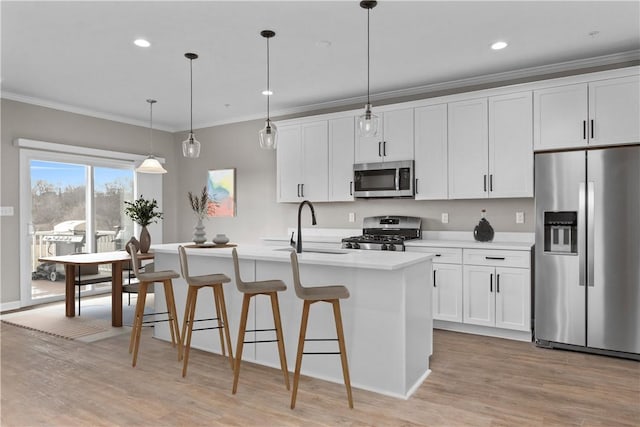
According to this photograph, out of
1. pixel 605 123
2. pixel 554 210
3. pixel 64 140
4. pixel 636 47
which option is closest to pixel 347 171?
pixel 554 210

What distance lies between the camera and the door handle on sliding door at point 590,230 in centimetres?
350

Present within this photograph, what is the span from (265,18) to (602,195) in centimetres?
302

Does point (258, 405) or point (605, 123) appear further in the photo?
point (605, 123)

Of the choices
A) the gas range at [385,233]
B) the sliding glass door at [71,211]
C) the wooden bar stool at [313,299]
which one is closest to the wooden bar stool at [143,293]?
the wooden bar stool at [313,299]

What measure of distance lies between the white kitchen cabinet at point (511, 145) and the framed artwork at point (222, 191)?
12.2 ft

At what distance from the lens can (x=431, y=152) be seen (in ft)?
14.9

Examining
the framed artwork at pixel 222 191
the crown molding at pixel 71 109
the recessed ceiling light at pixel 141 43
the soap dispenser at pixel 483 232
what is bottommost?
the soap dispenser at pixel 483 232

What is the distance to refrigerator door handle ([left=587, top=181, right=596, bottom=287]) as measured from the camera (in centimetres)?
350

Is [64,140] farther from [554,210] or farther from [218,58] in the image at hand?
[554,210]

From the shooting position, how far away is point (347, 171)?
5.08m

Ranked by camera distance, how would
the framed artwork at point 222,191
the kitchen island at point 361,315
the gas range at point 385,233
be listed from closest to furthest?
the kitchen island at point 361,315
the gas range at point 385,233
the framed artwork at point 222,191

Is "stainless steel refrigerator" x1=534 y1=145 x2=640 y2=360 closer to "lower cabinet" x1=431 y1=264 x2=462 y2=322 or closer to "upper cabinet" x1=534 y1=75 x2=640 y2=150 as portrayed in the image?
"upper cabinet" x1=534 y1=75 x2=640 y2=150

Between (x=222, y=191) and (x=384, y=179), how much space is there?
112 inches

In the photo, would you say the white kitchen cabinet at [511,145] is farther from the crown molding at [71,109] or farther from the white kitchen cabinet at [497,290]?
the crown molding at [71,109]
